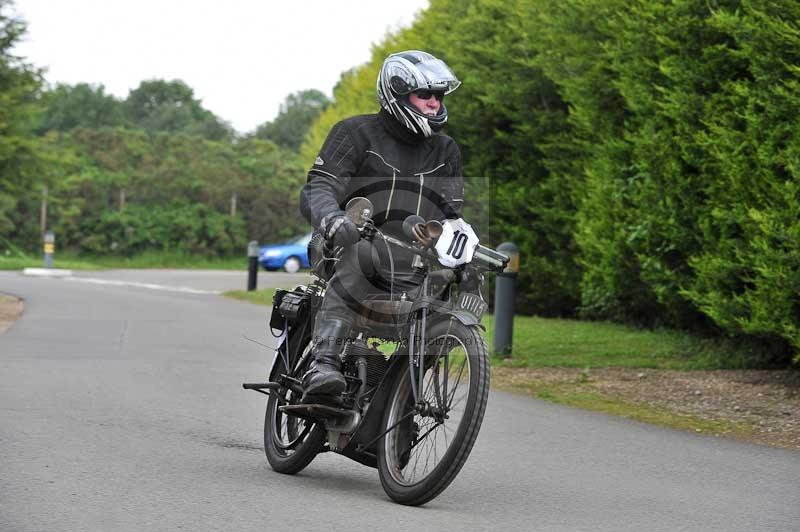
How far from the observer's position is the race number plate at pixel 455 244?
552 cm

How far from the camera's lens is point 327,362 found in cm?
594

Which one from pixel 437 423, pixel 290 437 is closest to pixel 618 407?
pixel 290 437

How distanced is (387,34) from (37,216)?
67.0 feet

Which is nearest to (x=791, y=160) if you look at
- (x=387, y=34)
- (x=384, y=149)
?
(x=384, y=149)

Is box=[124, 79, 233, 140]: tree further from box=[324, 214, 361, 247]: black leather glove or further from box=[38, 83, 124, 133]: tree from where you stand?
box=[324, 214, 361, 247]: black leather glove

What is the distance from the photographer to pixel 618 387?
1045 cm

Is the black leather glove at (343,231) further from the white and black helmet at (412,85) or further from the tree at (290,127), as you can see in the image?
the tree at (290,127)

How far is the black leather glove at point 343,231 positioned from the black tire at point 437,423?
1.81ft

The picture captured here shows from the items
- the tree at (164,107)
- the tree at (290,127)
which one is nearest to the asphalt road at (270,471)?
the tree at (290,127)

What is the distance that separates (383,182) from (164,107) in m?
90.4

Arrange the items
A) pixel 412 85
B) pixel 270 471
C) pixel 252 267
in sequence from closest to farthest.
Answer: pixel 412 85
pixel 270 471
pixel 252 267

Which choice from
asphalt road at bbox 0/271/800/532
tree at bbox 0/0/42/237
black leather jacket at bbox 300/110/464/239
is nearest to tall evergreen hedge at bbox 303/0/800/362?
asphalt road at bbox 0/271/800/532

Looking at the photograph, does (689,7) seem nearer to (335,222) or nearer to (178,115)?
(335,222)

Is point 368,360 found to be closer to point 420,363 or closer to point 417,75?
point 420,363
